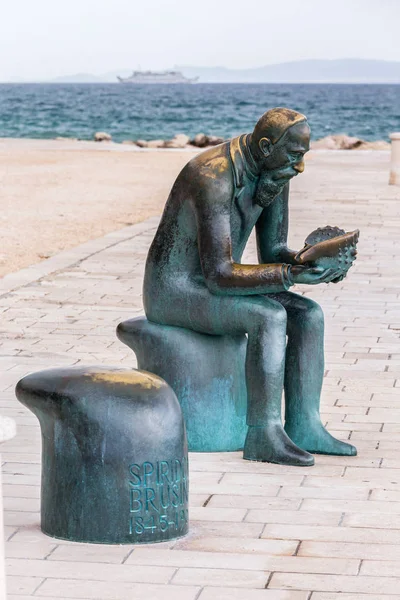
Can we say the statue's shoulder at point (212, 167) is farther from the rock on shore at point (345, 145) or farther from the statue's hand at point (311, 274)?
the rock on shore at point (345, 145)

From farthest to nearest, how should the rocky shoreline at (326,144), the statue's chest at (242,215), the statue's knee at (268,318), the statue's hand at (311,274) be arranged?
the rocky shoreline at (326,144) < the statue's chest at (242,215) < the statue's knee at (268,318) < the statue's hand at (311,274)

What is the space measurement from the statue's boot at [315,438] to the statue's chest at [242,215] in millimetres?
750

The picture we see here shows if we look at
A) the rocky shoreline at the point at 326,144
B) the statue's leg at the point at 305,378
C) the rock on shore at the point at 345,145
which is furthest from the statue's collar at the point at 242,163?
the rock on shore at the point at 345,145

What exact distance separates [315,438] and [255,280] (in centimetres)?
77

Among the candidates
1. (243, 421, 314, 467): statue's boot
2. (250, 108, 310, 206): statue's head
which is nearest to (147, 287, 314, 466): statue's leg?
(243, 421, 314, 467): statue's boot

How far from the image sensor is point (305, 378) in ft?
18.6

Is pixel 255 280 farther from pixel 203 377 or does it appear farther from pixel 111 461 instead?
pixel 111 461

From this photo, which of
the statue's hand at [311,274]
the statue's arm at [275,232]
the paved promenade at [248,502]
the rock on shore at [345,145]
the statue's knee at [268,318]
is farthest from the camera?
the rock on shore at [345,145]

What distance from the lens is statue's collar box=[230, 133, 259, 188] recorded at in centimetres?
545

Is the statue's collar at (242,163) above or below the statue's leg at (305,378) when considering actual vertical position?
above

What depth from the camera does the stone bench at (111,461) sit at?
441 cm

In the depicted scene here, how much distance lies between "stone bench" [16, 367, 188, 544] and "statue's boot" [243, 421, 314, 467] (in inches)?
35.9

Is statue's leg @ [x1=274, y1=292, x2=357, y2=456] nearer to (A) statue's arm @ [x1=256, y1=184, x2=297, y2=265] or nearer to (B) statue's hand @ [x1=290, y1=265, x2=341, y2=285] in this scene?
(A) statue's arm @ [x1=256, y1=184, x2=297, y2=265]

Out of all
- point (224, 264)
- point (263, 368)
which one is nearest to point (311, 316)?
point (263, 368)
